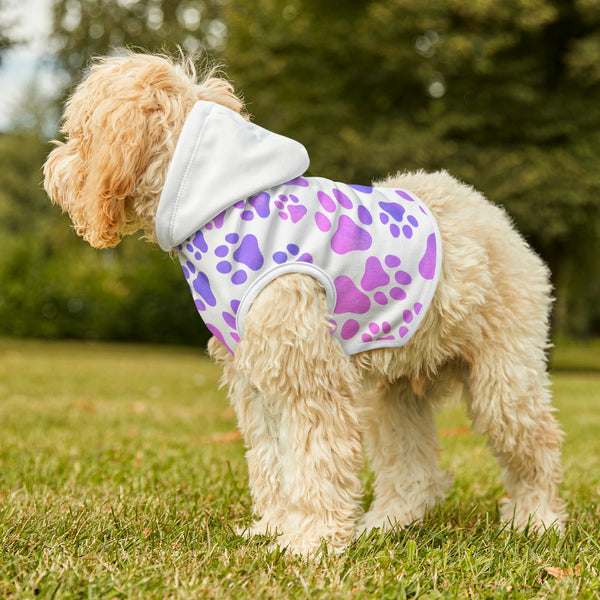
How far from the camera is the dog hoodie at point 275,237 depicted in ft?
8.76

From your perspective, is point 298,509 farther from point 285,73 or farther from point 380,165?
point 285,73

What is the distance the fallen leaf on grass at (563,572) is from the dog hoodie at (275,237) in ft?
3.39

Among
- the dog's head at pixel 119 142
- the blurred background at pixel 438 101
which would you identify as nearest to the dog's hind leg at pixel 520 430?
the dog's head at pixel 119 142

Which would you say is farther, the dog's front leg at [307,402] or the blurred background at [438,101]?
the blurred background at [438,101]

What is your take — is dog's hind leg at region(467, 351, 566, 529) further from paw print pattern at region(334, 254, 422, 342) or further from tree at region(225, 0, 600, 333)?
tree at region(225, 0, 600, 333)

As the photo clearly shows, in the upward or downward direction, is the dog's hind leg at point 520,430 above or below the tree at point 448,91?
below

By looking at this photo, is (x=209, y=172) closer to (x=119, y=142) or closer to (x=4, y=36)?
(x=119, y=142)

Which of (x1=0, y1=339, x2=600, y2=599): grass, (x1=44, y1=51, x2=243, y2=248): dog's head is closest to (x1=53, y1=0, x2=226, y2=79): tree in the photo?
(x1=0, y1=339, x2=600, y2=599): grass

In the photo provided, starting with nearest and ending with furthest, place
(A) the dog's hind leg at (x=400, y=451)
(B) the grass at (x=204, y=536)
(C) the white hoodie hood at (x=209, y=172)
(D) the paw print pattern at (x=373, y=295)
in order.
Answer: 1. (B) the grass at (x=204, y=536)
2. (C) the white hoodie hood at (x=209, y=172)
3. (D) the paw print pattern at (x=373, y=295)
4. (A) the dog's hind leg at (x=400, y=451)

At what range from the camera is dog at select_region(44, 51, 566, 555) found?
2684 millimetres

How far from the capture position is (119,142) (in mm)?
2686

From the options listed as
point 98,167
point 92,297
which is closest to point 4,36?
point 98,167

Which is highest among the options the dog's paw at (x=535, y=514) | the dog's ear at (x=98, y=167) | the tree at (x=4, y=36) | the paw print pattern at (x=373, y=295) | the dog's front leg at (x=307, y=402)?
the tree at (x=4, y=36)

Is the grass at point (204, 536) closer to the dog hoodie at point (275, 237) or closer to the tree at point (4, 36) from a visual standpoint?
the dog hoodie at point (275, 237)
